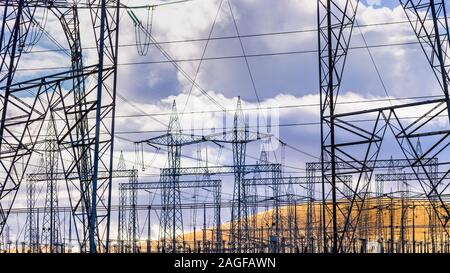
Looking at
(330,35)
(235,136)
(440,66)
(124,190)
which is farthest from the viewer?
(124,190)

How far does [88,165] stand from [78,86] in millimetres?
2676

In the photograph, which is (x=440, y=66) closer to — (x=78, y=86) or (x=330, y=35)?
(x=330, y=35)

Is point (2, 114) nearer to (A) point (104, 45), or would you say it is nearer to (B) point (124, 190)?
(A) point (104, 45)

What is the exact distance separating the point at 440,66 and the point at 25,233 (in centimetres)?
4406

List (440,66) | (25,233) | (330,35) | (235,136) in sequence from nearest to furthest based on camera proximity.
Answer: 1. (440,66)
2. (330,35)
3. (235,136)
4. (25,233)

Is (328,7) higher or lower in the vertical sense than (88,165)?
higher

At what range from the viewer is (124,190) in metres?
50.3
